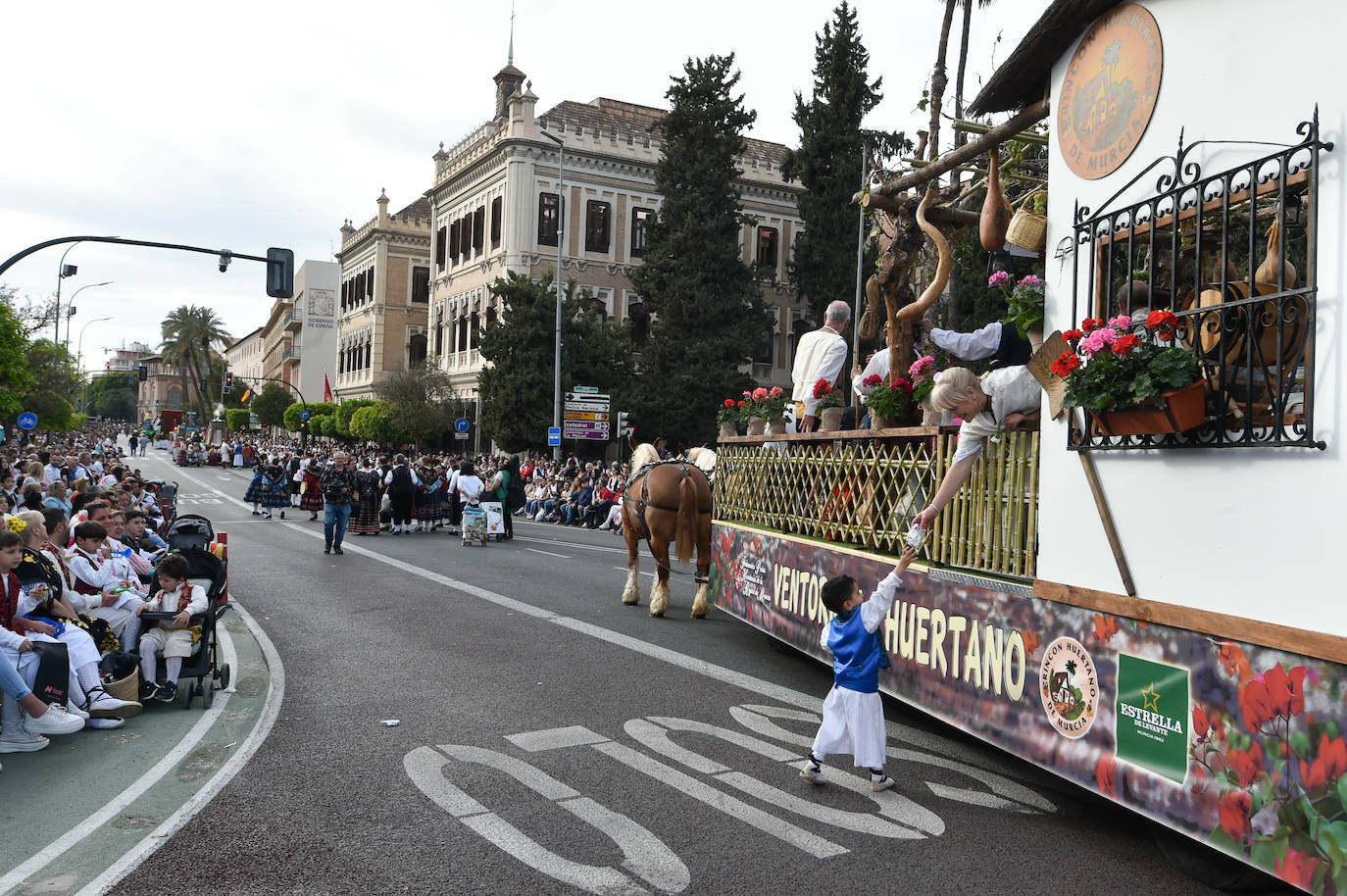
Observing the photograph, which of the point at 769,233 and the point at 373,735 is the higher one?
the point at 769,233

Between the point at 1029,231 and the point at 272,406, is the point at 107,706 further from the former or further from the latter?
the point at 272,406

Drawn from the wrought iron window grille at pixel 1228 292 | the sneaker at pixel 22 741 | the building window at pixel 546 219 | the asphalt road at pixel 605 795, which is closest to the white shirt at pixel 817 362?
the asphalt road at pixel 605 795

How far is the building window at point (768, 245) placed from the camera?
48406 mm

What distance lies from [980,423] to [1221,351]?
70.2 inches

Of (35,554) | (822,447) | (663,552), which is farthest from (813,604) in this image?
(35,554)

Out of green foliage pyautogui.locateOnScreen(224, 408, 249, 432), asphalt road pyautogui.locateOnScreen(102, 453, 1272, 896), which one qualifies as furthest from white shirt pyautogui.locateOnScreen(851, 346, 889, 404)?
green foliage pyautogui.locateOnScreen(224, 408, 249, 432)

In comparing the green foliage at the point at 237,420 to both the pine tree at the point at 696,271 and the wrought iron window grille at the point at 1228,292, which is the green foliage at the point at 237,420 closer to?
the pine tree at the point at 696,271

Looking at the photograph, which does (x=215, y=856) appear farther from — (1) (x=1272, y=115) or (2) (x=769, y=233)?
(2) (x=769, y=233)

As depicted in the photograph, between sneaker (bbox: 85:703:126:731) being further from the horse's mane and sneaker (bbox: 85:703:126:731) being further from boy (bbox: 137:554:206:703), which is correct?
the horse's mane

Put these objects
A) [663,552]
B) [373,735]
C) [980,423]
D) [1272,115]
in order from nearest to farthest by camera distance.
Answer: [1272,115], [980,423], [373,735], [663,552]

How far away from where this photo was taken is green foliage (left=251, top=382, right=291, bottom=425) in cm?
8444

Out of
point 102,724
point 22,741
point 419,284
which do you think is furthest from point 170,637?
point 419,284

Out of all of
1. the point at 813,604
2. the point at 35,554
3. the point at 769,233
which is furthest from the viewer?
the point at 769,233

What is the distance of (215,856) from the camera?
4.70 metres
